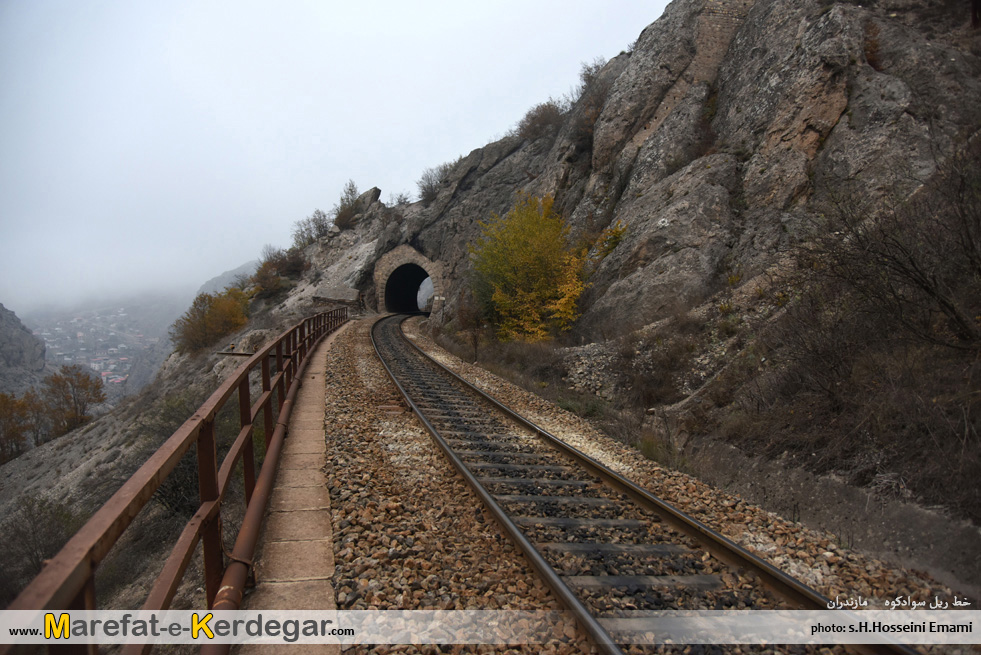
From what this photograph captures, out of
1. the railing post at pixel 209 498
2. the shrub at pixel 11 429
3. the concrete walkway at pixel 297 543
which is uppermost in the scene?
the railing post at pixel 209 498

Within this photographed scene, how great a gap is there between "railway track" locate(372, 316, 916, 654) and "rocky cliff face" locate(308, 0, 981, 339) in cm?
721

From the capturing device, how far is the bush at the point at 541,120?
133ft

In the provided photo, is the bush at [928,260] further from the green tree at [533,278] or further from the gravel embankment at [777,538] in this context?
the green tree at [533,278]

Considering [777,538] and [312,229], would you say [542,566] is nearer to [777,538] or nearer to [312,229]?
[777,538]

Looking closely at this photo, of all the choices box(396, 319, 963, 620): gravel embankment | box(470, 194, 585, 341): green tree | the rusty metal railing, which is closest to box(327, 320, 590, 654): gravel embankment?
the rusty metal railing

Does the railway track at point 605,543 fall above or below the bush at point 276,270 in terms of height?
below

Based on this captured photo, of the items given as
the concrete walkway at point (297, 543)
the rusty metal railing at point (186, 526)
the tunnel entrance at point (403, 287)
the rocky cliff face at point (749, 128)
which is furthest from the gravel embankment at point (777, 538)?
the tunnel entrance at point (403, 287)

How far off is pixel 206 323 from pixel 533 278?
26.0 meters

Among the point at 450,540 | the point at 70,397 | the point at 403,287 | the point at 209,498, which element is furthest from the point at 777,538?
the point at 70,397

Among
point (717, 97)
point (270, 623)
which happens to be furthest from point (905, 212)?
point (717, 97)

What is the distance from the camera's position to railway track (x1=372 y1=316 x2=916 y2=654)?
3.50m

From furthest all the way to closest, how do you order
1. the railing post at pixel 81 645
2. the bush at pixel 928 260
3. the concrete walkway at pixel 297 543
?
the bush at pixel 928 260, the concrete walkway at pixel 297 543, the railing post at pixel 81 645

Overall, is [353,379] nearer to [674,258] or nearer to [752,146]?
[674,258]

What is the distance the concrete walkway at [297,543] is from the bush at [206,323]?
102ft
